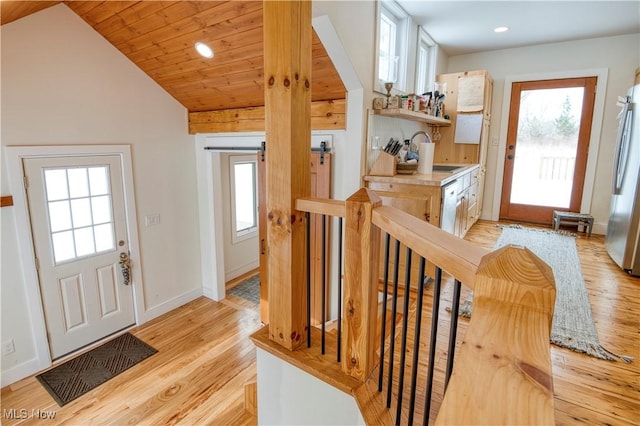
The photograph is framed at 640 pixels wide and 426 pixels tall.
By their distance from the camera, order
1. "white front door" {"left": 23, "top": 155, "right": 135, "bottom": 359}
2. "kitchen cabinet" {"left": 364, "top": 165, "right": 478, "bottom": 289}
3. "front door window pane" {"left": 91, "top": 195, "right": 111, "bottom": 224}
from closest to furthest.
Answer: "kitchen cabinet" {"left": 364, "top": 165, "right": 478, "bottom": 289}
"white front door" {"left": 23, "top": 155, "right": 135, "bottom": 359}
"front door window pane" {"left": 91, "top": 195, "right": 111, "bottom": 224}

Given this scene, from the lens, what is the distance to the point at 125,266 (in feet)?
11.9

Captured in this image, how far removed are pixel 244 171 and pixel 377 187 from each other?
9.41ft

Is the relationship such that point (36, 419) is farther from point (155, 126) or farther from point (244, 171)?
point (244, 171)

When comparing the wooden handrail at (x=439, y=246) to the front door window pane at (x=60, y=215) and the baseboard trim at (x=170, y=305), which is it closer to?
the front door window pane at (x=60, y=215)

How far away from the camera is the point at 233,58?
9.02 ft

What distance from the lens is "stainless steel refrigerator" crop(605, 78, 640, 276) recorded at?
10.0ft

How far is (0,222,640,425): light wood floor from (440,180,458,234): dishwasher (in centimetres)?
113

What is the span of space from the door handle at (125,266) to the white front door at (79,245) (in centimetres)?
2

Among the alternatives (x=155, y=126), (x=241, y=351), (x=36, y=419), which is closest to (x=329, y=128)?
(x=155, y=126)

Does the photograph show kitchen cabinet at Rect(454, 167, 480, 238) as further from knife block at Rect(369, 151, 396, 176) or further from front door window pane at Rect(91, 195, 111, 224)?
front door window pane at Rect(91, 195, 111, 224)

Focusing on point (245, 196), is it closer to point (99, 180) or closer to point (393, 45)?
point (99, 180)

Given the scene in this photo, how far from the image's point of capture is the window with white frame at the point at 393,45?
3.30 meters

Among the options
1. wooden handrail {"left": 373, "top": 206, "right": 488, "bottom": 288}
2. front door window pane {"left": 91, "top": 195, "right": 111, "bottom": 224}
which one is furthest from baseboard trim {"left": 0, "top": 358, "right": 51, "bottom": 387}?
wooden handrail {"left": 373, "top": 206, "right": 488, "bottom": 288}

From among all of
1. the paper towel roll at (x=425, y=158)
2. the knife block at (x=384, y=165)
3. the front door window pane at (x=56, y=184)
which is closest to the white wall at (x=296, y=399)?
the knife block at (x=384, y=165)
